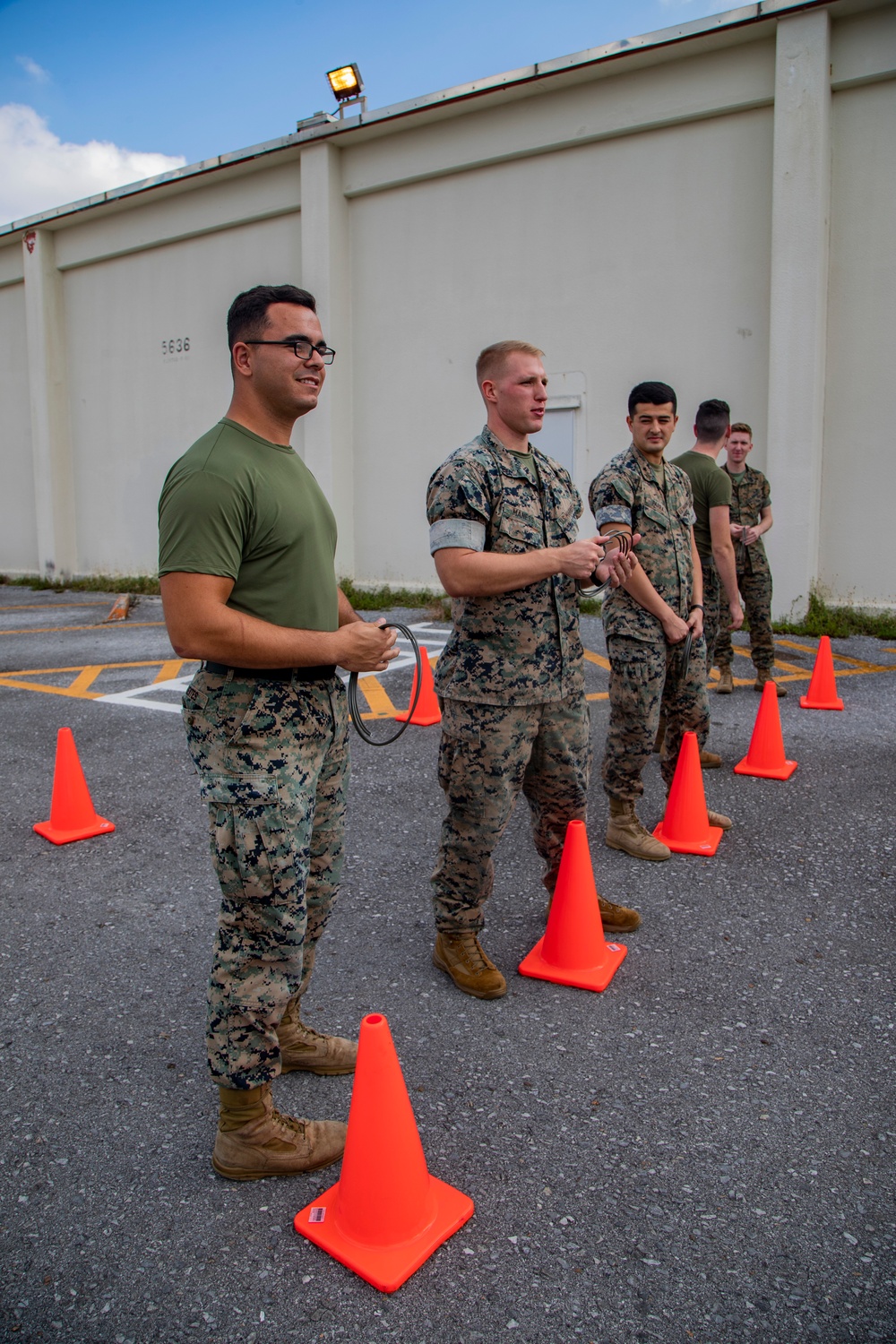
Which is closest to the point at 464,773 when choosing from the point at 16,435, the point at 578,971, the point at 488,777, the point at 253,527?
the point at 488,777

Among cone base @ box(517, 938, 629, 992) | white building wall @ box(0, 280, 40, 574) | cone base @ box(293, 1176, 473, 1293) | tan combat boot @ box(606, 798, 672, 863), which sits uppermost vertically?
white building wall @ box(0, 280, 40, 574)

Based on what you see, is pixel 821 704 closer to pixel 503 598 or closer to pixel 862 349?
pixel 503 598

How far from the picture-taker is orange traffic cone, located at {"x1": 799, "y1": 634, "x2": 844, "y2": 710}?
6840 millimetres

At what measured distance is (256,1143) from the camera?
2.27 m

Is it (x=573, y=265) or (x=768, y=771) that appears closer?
(x=768, y=771)

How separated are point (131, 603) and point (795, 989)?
12233mm

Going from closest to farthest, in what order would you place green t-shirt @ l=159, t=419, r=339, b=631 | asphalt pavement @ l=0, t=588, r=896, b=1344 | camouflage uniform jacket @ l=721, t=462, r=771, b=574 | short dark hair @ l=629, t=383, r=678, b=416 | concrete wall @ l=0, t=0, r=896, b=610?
asphalt pavement @ l=0, t=588, r=896, b=1344 < green t-shirt @ l=159, t=419, r=339, b=631 < short dark hair @ l=629, t=383, r=678, b=416 < camouflage uniform jacket @ l=721, t=462, r=771, b=574 < concrete wall @ l=0, t=0, r=896, b=610

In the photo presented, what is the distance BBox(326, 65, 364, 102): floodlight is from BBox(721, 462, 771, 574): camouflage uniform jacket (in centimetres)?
917

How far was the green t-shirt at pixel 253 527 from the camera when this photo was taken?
2.03 metres

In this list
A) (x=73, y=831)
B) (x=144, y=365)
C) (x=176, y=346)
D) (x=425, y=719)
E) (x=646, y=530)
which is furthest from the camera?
(x=144, y=365)

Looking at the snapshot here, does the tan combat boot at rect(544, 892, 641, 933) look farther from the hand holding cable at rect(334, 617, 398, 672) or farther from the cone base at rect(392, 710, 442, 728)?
the cone base at rect(392, 710, 442, 728)

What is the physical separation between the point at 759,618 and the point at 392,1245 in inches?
234

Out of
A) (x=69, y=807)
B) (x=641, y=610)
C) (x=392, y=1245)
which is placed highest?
(x=641, y=610)

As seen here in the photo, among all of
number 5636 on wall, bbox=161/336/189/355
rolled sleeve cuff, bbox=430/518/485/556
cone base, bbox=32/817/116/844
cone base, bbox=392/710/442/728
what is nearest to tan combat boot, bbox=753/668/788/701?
cone base, bbox=392/710/442/728
